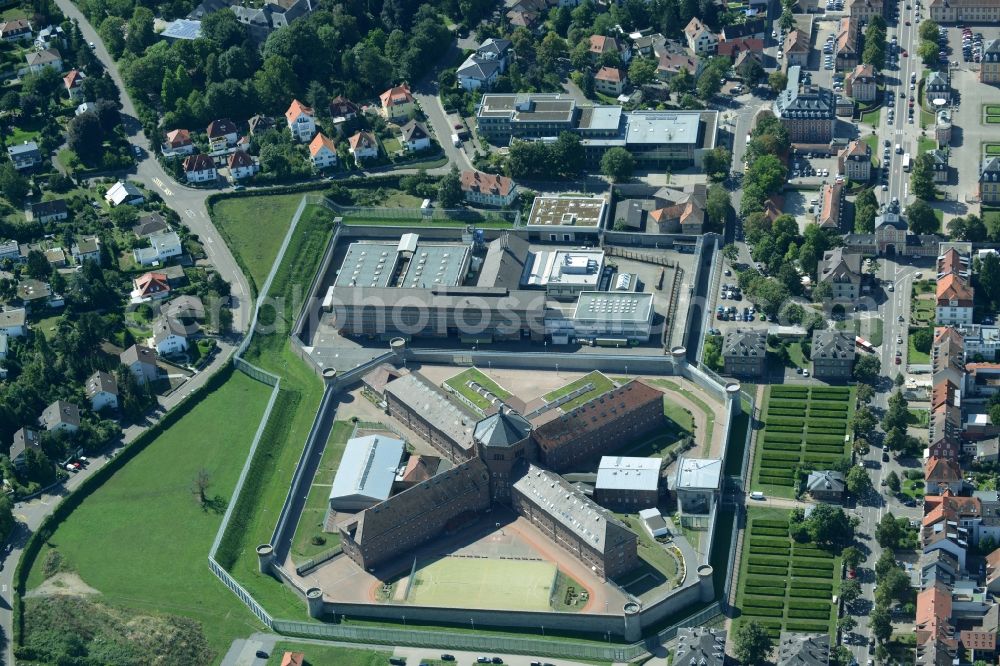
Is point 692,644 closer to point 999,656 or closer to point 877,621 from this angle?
point 877,621

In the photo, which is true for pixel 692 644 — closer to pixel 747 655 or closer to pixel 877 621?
pixel 747 655

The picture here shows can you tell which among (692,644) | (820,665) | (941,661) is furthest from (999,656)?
(692,644)

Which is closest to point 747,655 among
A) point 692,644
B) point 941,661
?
point 692,644

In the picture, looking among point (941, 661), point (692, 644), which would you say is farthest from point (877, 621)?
point (692, 644)

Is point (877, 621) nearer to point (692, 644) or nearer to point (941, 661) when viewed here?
point (941, 661)

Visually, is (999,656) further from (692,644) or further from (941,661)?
(692,644)
